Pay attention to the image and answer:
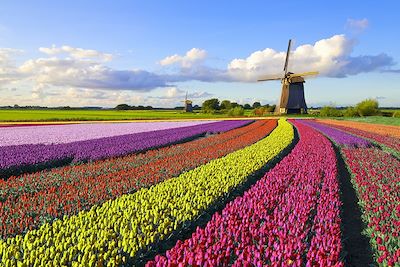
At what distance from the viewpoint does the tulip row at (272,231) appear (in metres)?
4.35

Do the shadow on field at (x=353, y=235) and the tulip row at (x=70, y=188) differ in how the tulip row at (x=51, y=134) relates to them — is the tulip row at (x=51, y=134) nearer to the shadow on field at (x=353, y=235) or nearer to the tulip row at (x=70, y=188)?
the tulip row at (x=70, y=188)

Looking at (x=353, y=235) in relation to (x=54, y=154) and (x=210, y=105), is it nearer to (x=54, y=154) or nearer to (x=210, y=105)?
(x=54, y=154)

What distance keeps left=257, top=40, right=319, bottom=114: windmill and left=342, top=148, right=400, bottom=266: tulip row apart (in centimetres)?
5739

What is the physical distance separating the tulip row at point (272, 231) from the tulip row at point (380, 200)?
0.65 metres

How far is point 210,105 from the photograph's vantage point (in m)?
110

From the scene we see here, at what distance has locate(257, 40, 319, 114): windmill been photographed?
70938 millimetres

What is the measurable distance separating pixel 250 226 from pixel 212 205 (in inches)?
77.2

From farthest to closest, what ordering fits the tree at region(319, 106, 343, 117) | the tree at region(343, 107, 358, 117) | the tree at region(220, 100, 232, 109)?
1. the tree at region(220, 100, 232, 109)
2. the tree at region(343, 107, 358, 117)
3. the tree at region(319, 106, 343, 117)

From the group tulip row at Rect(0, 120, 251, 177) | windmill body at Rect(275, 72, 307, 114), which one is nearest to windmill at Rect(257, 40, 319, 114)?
windmill body at Rect(275, 72, 307, 114)

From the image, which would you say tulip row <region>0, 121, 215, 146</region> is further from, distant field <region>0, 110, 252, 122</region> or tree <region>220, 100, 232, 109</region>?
tree <region>220, 100, 232, 109</region>

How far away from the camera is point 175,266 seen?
4.03 m

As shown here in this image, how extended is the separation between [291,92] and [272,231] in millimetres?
69077

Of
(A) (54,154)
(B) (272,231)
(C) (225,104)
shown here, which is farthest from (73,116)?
(C) (225,104)

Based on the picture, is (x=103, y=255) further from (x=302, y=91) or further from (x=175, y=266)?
(x=302, y=91)
